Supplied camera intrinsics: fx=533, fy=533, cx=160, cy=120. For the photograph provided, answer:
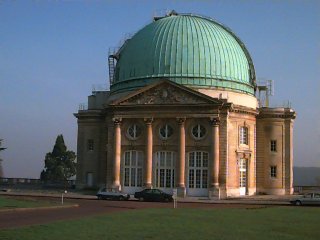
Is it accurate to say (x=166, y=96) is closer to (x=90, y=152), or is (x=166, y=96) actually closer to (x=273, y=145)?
(x=90, y=152)

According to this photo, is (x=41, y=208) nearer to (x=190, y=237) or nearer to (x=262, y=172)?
(x=190, y=237)

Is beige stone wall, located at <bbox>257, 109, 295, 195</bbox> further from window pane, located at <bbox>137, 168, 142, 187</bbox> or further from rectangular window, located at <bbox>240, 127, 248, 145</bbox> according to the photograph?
window pane, located at <bbox>137, 168, 142, 187</bbox>

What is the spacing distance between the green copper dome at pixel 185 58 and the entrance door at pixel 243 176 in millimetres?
8829

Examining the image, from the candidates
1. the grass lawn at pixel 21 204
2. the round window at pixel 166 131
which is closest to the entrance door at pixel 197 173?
the round window at pixel 166 131

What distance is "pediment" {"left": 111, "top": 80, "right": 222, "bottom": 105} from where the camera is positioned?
57656mm

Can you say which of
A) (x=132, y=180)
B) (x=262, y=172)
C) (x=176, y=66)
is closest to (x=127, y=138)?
(x=132, y=180)

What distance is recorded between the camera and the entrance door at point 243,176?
200ft

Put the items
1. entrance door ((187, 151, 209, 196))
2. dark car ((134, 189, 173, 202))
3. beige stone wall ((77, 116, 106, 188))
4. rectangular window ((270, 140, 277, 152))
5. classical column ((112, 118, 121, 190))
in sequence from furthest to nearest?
beige stone wall ((77, 116, 106, 188)) < rectangular window ((270, 140, 277, 152)) < classical column ((112, 118, 121, 190)) < entrance door ((187, 151, 209, 196)) < dark car ((134, 189, 173, 202))

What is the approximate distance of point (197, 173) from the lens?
2292 inches

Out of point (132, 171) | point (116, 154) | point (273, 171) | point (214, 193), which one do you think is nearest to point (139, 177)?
point (132, 171)

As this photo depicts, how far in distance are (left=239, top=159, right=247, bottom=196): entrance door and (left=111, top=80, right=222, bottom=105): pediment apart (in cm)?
871

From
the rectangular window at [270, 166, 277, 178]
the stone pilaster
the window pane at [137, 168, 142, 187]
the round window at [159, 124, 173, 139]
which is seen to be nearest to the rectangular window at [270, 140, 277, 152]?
the rectangular window at [270, 166, 277, 178]

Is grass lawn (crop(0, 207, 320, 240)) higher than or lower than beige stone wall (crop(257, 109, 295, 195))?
lower

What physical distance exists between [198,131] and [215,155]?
3.35 metres
